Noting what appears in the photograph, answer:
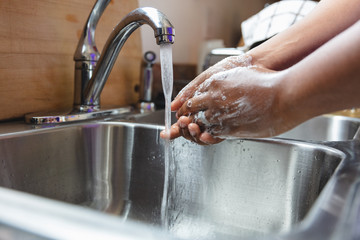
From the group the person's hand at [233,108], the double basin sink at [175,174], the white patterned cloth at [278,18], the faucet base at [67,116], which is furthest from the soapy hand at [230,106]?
the white patterned cloth at [278,18]

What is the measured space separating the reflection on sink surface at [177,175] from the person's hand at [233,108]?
0.11 meters

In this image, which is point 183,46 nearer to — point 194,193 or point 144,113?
point 144,113

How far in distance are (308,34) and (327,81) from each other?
26 centimetres

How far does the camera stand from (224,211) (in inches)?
24.2

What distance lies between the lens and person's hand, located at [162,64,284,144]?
1.29 ft

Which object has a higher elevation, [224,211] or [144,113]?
[144,113]

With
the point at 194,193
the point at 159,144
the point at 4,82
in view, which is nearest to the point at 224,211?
the point at 194,193

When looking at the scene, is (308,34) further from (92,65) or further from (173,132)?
(92,65)

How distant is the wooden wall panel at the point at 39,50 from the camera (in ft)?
2.07

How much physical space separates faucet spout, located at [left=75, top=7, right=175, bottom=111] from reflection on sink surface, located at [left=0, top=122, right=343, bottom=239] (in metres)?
0.08

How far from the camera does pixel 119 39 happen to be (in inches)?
25.5

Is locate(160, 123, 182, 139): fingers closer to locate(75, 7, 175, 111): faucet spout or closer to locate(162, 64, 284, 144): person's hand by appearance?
locate(162, 64, 284, 144): person's hand

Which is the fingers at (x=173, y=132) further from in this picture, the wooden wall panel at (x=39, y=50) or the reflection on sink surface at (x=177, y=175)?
the wooden wall panel at (x=39, y=50)

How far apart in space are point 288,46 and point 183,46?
0.78m
